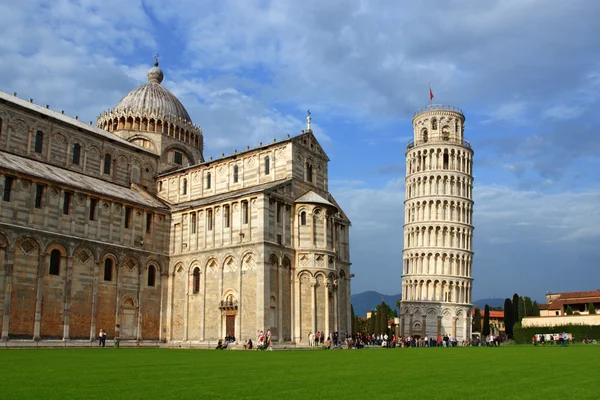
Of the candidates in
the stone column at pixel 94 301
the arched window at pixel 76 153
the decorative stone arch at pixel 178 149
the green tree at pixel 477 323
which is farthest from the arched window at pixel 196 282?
the green tree at pixel 477 323

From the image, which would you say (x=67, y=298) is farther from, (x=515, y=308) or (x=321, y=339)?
(x=515, y=308)

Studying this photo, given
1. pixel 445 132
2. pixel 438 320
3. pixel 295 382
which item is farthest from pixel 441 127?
pixel 295 382

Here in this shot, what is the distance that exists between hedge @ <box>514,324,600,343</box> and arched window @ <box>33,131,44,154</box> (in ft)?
186

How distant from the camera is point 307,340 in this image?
4331cm

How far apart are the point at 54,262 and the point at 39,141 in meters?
10.6

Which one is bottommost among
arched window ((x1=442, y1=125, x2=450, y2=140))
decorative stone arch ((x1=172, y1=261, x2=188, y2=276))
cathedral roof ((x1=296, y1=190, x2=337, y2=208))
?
decorative stone arch ((x1=172, y1=261, x2=188, y2=276))

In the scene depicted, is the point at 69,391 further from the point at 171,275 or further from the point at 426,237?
the point at 426,237

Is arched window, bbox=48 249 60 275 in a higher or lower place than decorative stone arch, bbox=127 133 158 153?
lower

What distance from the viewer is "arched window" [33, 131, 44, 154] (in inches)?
1746

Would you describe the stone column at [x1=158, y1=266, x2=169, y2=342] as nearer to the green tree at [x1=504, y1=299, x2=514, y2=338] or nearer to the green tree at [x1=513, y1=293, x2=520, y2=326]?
the green tree at [x1=504, y1=299, x2=514, y2=338]

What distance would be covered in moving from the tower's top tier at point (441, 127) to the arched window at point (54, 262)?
191ft

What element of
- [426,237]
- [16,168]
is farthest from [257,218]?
[426,237]

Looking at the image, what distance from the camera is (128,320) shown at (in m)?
43.8

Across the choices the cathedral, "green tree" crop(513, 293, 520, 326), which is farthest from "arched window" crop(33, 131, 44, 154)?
"green tree" crop(513, 293, 520, 326)
